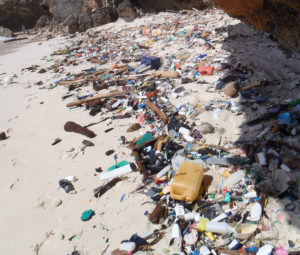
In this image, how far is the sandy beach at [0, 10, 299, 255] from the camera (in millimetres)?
2455

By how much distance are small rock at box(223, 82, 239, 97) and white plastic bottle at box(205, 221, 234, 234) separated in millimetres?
2603

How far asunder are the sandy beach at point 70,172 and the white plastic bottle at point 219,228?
399 mm

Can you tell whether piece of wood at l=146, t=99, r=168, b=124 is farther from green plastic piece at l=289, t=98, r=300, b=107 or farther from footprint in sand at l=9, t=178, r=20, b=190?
footprint in sand at l=9, t=178, r=20, b=190

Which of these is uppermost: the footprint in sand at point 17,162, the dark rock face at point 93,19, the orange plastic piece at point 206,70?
the dark rock face at point 93,19

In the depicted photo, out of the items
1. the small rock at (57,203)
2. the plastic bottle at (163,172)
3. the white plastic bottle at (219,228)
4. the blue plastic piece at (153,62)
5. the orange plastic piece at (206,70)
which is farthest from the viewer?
the blue plastic piece at (153,62)

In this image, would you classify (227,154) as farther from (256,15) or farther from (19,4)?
(19,4)

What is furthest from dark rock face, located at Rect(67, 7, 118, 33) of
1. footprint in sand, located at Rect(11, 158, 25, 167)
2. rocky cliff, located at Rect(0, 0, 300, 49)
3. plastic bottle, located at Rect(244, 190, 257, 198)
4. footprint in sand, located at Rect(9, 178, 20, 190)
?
plastic bottle, located at Rect(244, 190, 257, 198)

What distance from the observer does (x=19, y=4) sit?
1919cm

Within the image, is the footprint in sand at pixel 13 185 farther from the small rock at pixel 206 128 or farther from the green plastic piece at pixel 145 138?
A: the small rock at pixel 206 128

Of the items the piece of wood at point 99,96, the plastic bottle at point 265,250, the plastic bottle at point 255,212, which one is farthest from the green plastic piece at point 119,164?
the piece of wood at point 99,96

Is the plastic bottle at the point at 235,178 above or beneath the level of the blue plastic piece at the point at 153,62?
beneath

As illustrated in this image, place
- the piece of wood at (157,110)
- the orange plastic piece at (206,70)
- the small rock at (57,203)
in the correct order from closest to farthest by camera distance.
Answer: the small rock at (57,203) < the piece of wood at (157,110) < the orange plastic piece at (206,70)

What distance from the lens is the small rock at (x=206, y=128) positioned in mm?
3564

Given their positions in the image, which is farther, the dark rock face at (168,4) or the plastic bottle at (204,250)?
the dark rock face at (168,4)
